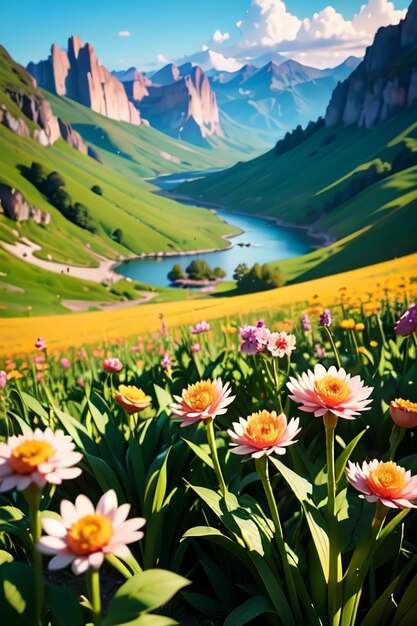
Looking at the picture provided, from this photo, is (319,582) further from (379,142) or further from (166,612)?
(379,142)

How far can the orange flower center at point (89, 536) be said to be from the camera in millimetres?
549

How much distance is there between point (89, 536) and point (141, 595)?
227 millimetres

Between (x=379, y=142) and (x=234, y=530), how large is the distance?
70.0 metres

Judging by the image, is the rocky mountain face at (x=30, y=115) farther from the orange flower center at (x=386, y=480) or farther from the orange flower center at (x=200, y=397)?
the orange flower center at (x=386, y=480)

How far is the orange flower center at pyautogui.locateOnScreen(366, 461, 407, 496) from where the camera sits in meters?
0.82

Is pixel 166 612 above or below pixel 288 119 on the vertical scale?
below

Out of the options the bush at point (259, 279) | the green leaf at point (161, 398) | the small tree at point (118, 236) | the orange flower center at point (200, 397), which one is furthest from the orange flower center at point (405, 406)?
the small tree at point (118, 236)

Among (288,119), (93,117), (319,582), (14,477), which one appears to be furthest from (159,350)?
(288,119)

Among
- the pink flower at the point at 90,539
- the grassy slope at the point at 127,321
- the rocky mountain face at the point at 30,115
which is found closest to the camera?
the pink flower at the point at 90,539

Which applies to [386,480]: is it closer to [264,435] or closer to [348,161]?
[264,435]

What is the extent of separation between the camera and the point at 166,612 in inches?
51.0

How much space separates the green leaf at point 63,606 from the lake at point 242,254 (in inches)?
552

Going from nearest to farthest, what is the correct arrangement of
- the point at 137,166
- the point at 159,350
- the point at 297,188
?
the point at 159,350 → the point at 297,188 → the point at 137,166

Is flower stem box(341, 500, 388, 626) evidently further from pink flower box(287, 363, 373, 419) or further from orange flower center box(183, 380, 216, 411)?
orange flower center box(183, 380, 216, 411)
